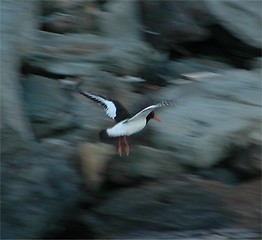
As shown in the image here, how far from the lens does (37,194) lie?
5020mm

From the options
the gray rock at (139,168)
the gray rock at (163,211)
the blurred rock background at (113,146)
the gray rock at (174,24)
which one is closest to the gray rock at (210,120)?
the blurred rock background at (113,146)

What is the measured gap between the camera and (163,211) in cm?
521

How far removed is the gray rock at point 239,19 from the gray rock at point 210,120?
89 centimetres

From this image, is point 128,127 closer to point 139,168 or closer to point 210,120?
point 139,168

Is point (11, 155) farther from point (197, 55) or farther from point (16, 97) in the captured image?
point (197, 55)

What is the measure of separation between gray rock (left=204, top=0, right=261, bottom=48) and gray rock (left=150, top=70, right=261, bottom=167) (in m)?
0.89

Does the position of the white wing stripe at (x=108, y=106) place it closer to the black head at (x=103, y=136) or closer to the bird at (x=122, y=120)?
the bird at (x=122, y=120)

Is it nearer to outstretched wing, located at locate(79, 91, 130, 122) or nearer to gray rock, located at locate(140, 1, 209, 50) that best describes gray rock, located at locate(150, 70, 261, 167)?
outstretched wing, located at locate(79, 91, 130, 122)

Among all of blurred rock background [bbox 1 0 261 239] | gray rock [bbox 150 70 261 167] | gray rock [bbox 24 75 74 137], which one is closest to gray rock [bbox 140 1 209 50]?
blurred rock background [bbox 1 0 261 239]

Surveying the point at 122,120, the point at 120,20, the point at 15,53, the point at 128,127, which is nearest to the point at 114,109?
the point at 122,120

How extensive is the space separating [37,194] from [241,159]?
1.63 meters

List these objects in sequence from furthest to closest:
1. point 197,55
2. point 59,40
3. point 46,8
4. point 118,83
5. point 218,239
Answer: point 197,55, point 46,8, point 59,40, point 118,83, point 218,239

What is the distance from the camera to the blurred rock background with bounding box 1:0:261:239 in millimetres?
5043

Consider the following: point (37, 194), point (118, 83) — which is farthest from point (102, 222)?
point (118, 83)
